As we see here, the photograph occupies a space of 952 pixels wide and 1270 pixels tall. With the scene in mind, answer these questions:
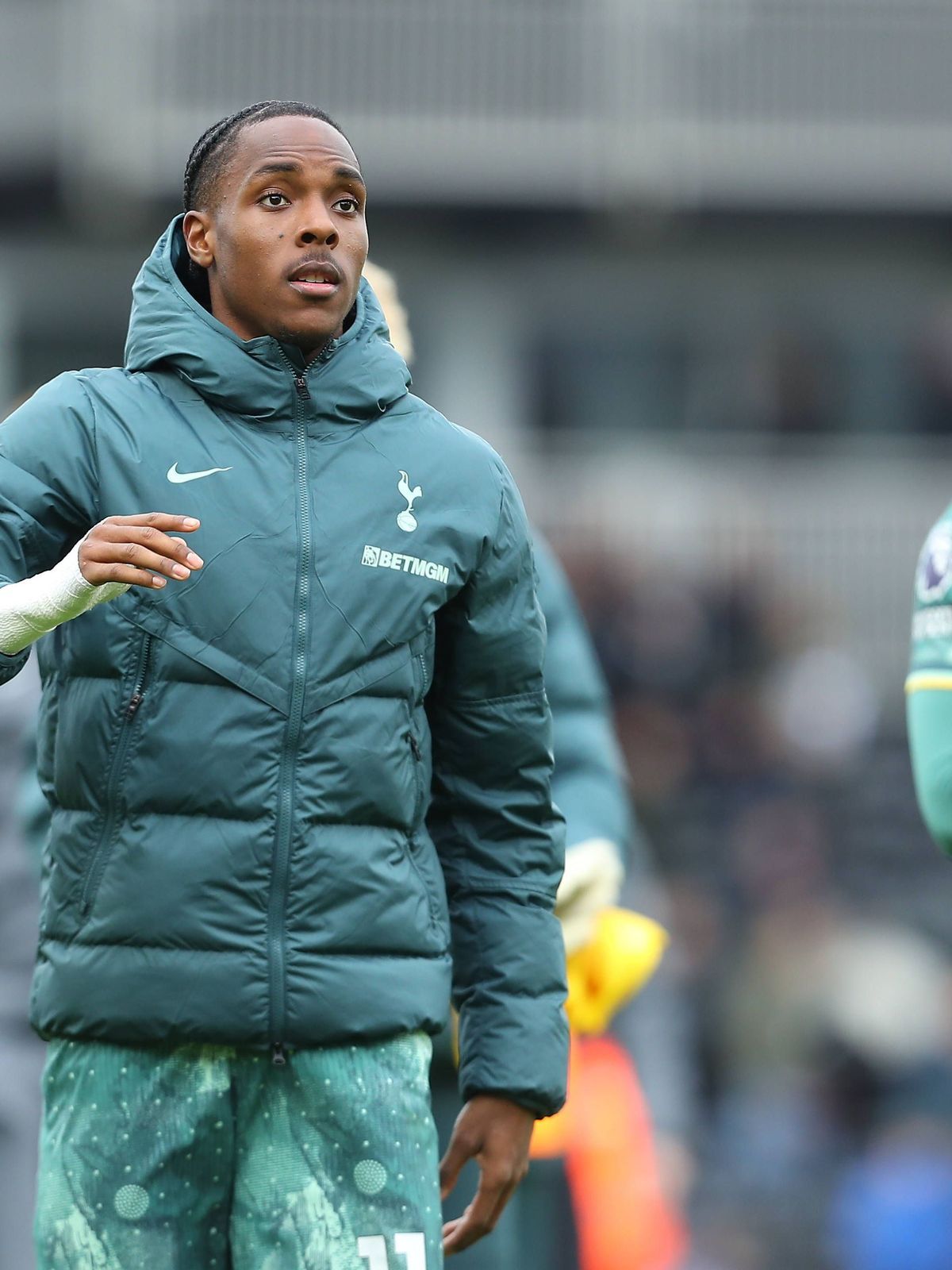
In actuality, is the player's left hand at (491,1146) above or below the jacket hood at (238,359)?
below

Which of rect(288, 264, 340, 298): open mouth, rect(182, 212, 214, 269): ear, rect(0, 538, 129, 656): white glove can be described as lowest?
rect(0, 538, 129, 656): white glove

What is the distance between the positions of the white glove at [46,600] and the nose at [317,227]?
0.61 metres

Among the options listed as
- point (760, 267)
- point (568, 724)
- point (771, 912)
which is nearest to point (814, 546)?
point (760, 267)

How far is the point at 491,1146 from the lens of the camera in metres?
3.66

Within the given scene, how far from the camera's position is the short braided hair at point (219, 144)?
11.8 feet

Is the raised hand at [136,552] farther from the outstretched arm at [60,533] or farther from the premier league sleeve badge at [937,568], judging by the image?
the premier league sleeve badge at [937,568]

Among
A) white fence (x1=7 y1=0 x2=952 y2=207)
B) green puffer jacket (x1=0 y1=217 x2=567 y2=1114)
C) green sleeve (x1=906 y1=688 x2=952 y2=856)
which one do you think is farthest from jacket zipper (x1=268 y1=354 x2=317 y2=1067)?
white fence (x1=7 y1=0 x2=952 y2=207)

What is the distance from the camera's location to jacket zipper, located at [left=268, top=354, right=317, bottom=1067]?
132 inches

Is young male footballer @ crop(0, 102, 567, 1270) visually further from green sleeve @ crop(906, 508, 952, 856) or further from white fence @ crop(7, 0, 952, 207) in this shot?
white fence @ crop(7, 0, 952, 207)

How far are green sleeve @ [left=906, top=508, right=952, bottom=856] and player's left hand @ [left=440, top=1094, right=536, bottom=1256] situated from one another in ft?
3.04

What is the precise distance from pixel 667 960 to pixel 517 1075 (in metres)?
5.11

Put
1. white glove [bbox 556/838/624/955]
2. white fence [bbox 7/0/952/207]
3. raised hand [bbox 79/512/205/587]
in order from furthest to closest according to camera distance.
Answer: white fence [bbox 7/0/952/207] < white glove [bbox 556/838/624/955] < raised hand [bbox 79/512/205/587]

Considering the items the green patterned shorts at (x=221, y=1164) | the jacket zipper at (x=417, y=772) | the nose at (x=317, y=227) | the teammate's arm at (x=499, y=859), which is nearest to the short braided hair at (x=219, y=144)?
the nose at (x=317, y=227)

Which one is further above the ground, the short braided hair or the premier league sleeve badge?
the short braided hair
